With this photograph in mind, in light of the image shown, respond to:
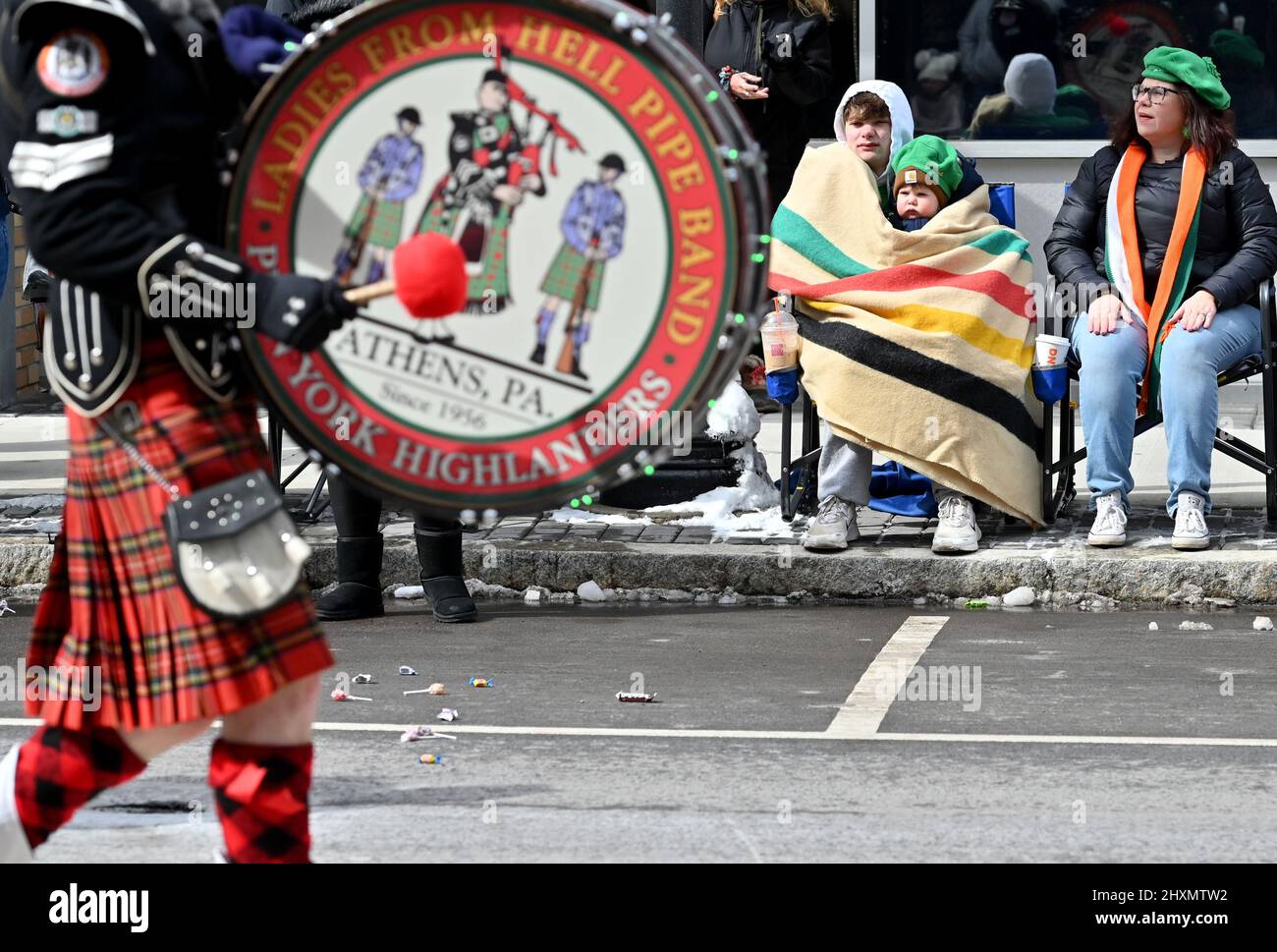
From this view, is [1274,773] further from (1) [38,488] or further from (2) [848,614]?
(1) [38,488]

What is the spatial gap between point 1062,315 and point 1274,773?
3.63 metres

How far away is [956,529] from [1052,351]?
2.73 ft

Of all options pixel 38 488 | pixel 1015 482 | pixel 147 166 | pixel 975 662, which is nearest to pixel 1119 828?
pixel 975 662

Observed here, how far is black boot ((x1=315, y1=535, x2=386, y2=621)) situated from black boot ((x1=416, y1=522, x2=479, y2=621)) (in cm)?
17

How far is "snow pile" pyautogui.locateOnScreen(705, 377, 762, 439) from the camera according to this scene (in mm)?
9430

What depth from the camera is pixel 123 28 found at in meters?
3.42

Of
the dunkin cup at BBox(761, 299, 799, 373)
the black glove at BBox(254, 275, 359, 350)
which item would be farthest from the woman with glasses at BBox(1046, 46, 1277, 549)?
the black glove at BBox(254, 275, 359, 350)

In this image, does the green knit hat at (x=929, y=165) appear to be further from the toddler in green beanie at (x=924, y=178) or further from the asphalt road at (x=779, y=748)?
the asphalt road at (x=779, y=748)

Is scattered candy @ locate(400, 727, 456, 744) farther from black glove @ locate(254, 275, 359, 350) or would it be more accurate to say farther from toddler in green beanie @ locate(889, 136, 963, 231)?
toddler in green beanie @ locate(889, 136, 963, 231)

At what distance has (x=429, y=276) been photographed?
11.2 feet

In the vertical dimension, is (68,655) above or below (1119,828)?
above

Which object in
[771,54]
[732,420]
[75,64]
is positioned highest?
[771,54]

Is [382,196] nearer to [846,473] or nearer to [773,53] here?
[846,473]

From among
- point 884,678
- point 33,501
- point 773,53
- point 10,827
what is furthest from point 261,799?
point 773,53
